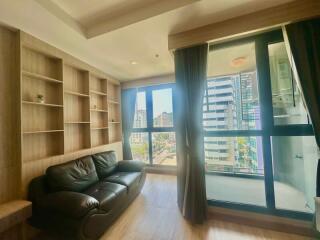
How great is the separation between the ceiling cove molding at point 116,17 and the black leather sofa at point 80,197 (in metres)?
2.00

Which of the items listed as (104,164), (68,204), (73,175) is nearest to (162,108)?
(104,164)

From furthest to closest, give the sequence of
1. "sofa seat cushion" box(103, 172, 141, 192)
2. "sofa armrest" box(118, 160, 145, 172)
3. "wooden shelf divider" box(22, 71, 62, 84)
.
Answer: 1. "sofa armrest" box(118, 160, 145, 172)
2. "sofa seat cushion" box(103, 172, 141, 192)
3. "wooden shelf divider" box(22, 71, 62, 84)

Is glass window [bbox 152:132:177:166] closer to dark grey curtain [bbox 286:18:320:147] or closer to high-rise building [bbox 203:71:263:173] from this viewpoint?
high-rise building [bbox 203:71:263:173]

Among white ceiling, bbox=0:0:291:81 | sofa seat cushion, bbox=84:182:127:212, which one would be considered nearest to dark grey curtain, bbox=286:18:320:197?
white ceiling, bbox=0:0:291:81

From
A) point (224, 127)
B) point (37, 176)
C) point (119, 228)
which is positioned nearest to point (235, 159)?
point (224, 127)

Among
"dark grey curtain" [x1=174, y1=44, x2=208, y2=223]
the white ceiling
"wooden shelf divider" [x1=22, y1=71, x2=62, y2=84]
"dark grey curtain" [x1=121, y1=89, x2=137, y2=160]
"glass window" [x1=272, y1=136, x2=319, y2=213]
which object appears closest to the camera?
the white ceiling

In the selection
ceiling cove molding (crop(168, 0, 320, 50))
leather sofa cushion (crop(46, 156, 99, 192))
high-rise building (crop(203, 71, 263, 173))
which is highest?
ceiling cove molding (crop(168, 0, 320, 50))

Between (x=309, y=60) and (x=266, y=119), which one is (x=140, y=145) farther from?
(x=309, y=60)

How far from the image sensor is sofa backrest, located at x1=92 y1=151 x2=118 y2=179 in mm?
2915

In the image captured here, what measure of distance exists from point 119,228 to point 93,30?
284cm

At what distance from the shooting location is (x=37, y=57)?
2.46 meters

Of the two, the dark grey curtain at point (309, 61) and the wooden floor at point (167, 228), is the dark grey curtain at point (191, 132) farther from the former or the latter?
the dark grey curtain at point (309, 61)

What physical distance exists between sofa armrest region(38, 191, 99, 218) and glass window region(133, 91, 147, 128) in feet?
9.72

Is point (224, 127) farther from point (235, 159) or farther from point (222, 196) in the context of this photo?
point (222, 196)
